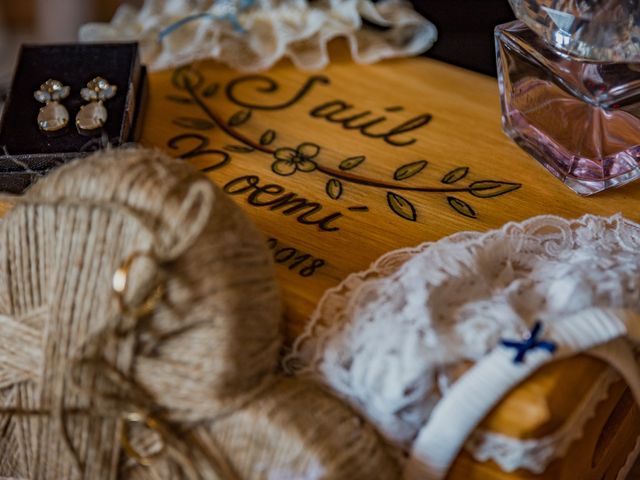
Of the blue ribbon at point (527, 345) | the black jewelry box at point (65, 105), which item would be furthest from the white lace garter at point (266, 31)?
the blue ribbon at point (527, 345)

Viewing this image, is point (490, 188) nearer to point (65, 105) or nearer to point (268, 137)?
point (268, 137)

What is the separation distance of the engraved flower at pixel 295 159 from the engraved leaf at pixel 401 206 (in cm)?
9

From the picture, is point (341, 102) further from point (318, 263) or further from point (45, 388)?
point (45, 388)

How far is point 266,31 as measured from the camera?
1.09 metres

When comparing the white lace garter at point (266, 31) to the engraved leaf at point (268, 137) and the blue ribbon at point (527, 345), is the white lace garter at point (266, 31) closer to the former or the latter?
the engraved leaf at point (268, 137)

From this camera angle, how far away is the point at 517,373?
64 cm

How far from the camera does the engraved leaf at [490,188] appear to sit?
88cm

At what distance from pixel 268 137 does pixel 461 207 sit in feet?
0.75

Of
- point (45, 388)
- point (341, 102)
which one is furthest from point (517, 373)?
point (341, 102)

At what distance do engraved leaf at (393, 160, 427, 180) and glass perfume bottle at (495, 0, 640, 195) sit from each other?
0.35 feet

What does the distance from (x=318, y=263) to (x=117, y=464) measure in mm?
242

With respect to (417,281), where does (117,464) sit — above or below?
below

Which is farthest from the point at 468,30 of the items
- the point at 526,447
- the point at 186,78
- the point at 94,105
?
the point at 526,447

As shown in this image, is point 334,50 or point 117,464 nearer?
point 117,464
